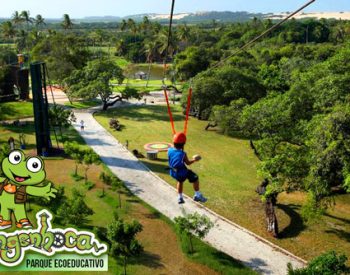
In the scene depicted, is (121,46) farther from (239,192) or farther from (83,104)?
(239,192)

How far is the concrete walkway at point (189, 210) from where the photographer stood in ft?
73.7

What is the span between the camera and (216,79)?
173ft

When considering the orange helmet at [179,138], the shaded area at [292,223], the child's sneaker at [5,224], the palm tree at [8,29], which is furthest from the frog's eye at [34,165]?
the palm tree at [8,29]

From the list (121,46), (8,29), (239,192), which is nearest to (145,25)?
(121,46)

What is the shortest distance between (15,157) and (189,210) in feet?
40.4

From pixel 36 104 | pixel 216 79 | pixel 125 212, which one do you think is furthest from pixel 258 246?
pixel 216 79

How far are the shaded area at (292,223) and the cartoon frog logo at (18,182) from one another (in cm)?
1486

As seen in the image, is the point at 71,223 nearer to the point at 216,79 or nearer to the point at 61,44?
the point at 216,79

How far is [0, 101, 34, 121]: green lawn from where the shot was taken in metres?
55.3

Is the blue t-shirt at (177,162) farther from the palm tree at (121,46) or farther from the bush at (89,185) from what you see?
the palm tree at (121,46)

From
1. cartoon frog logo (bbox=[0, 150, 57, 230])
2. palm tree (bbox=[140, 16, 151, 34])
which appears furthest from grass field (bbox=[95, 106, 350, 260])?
palm tree (bbox=[140, 16, 151, 34])

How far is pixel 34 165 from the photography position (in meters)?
21.5

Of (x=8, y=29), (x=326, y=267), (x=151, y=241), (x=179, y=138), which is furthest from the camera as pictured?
(x=8, y=29)

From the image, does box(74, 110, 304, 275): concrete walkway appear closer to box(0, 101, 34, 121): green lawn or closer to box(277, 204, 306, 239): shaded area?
box(277, 204, 306, 239): shaded area
